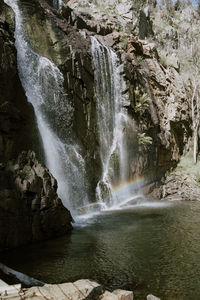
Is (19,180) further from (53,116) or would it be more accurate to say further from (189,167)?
(189,167)

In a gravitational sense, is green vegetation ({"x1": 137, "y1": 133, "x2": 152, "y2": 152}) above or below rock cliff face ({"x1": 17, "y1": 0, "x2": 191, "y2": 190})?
below

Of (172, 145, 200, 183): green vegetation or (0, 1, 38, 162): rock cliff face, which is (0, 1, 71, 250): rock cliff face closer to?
(0, 1, 38, 162): rock cliff face

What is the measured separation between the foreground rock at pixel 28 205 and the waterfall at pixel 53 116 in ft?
10.3

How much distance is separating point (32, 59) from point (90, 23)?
9.11 metres

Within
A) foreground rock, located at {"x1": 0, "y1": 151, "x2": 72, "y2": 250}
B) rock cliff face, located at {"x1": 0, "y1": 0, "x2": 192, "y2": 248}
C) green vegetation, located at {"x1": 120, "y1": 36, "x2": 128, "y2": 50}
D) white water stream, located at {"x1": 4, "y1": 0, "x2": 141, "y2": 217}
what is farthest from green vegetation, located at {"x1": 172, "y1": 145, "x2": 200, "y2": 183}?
foreground rock, located at {"x1": 0, "y1": 151, "x2": 72, "y2": 250}

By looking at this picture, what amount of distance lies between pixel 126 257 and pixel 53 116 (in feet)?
28.3

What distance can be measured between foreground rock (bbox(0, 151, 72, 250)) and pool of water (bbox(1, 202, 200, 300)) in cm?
44

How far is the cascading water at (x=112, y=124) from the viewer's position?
17.8 meters

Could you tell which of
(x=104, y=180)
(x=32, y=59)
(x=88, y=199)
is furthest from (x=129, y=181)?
(x=32, y=59)

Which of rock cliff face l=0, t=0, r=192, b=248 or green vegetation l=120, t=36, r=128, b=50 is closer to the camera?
rock cliff face l=0, t=0, r=192, b=248

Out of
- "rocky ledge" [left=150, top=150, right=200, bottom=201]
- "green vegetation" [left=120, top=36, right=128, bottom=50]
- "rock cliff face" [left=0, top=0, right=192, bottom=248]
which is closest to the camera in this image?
"rock cliff face" [left=0, top=0, right=192, bottom=248]

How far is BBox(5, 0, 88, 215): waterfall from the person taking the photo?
13.6 metres


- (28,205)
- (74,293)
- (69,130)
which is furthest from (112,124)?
(74,293)

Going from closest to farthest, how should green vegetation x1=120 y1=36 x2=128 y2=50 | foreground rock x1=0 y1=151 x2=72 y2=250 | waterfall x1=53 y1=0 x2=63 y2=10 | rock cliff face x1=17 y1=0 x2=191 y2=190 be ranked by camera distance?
foreground rock x1=0 y1=151 x2=72 y2=250 → rock cliff face x1=17 y1=0 x2=191 y2=190 → waterfall x1=53 y1=0 x2=63 y2=10 → green vegetation x1=120 y1=36 x2=128 y2=50
